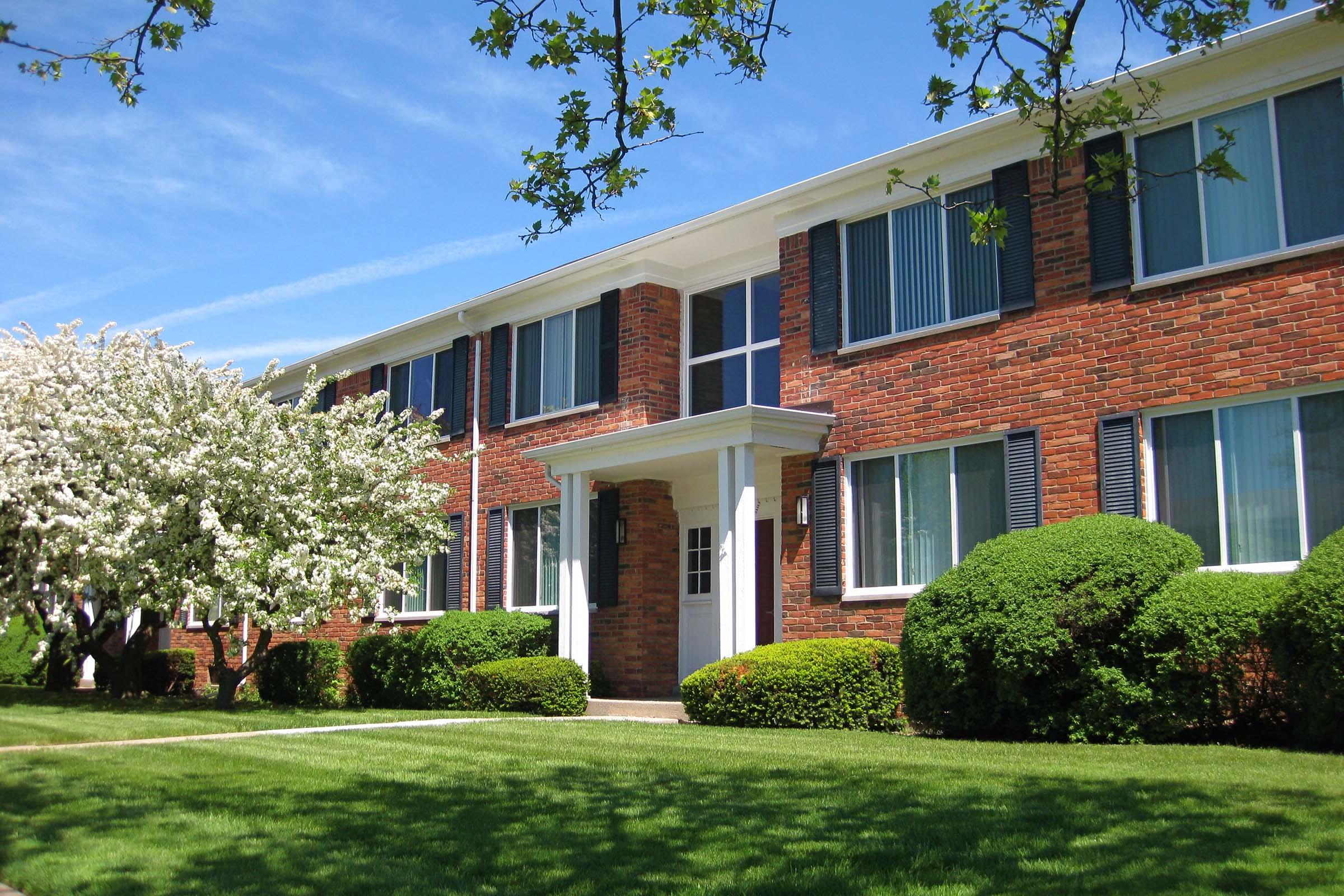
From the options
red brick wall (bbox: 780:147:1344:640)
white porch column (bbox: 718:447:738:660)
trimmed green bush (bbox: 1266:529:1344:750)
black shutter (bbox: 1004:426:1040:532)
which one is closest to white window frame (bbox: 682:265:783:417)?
red brick wall (bbox: 780:147:1344:640)

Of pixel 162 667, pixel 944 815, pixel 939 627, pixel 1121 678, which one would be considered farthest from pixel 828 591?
pixel 162 667

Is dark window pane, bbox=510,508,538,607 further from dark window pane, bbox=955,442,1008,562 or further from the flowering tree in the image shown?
dark window pane, bbox=955,442,1008,562

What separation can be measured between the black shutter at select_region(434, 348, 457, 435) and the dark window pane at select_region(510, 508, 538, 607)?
2659mm

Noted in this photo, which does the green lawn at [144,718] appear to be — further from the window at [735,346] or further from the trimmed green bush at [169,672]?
the window at [735,346]

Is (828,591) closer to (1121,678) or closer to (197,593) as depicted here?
(1121,678)

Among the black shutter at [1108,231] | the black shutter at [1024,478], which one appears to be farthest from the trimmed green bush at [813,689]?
the black shutter at [1108,231]

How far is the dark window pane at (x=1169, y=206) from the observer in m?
12.0

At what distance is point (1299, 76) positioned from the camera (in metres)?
11.3

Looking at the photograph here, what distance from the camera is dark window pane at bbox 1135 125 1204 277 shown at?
12023mm

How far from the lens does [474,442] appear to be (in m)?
20.4

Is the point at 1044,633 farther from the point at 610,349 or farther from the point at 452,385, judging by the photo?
the point at 452,385

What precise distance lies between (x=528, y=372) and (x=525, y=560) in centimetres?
301

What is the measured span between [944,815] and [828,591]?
8162 millimetres

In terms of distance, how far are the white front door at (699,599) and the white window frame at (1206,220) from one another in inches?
271
